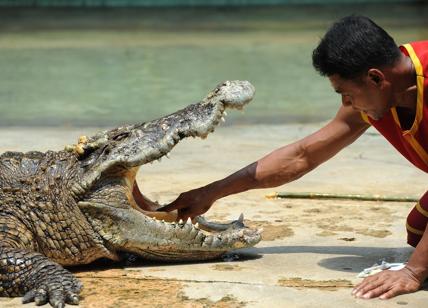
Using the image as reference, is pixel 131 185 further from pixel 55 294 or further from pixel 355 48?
pixel 355 48

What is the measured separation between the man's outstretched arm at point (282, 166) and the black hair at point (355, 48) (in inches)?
28.3

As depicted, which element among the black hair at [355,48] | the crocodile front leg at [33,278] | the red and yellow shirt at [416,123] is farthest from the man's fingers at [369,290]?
the crocodile front leg at [33,278]

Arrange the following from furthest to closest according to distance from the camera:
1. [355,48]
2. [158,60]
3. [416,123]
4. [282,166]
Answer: [158,60] → [282,166] → [416,123] → [355,48]

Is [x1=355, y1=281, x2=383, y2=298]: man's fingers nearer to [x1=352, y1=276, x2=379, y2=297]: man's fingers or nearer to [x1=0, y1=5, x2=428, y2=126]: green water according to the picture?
[x1=352, y1=276, x2=379, y2=297]: man's fingers

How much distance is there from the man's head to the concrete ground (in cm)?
82

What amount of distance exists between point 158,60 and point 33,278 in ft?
29.7

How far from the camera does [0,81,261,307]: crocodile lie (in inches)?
166

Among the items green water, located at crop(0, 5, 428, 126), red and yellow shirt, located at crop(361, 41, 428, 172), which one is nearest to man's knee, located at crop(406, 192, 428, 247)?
red and yellow shirt, located at crop(361, 41, 428, 172)

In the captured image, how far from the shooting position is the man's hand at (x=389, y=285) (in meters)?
3.78

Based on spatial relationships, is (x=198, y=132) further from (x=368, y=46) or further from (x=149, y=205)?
(x=368, y=46)

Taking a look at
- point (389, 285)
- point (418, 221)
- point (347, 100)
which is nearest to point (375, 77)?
point (347, 100)

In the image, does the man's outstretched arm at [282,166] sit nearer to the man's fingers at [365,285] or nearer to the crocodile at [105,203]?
the crocodile at [105,203]

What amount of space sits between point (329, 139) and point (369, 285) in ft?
2.96

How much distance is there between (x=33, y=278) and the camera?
3.93m
